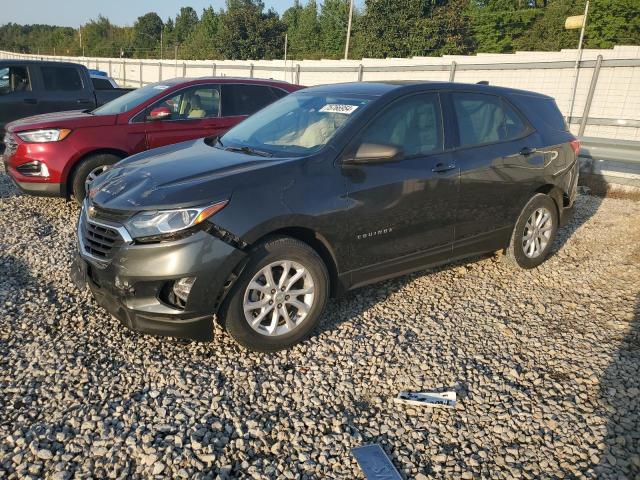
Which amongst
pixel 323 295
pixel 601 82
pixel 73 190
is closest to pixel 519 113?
pixel 323 295

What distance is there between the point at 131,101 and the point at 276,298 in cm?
466

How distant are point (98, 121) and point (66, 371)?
13.6 feet

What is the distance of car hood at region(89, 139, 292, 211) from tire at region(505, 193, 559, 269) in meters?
2.61

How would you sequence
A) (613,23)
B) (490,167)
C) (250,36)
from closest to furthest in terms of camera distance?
(490,167) < (613,23) < (250,36)

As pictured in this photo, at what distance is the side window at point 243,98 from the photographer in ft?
23.8

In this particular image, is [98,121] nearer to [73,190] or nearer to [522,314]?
[73,190]

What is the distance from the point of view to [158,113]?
6.59 meters

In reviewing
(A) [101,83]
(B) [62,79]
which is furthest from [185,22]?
(B) [62,79]

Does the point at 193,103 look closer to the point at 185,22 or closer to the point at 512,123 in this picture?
the point at 512,123

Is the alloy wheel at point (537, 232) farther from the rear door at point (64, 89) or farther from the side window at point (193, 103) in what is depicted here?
the rear door at point (64, 89)

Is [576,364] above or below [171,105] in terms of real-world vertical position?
below

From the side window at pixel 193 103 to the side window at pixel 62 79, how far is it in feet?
14.1

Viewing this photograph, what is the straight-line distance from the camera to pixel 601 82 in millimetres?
13469

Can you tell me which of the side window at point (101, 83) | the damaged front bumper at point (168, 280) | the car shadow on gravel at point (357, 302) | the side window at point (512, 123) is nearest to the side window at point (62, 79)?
the side window at point (101, 83)
